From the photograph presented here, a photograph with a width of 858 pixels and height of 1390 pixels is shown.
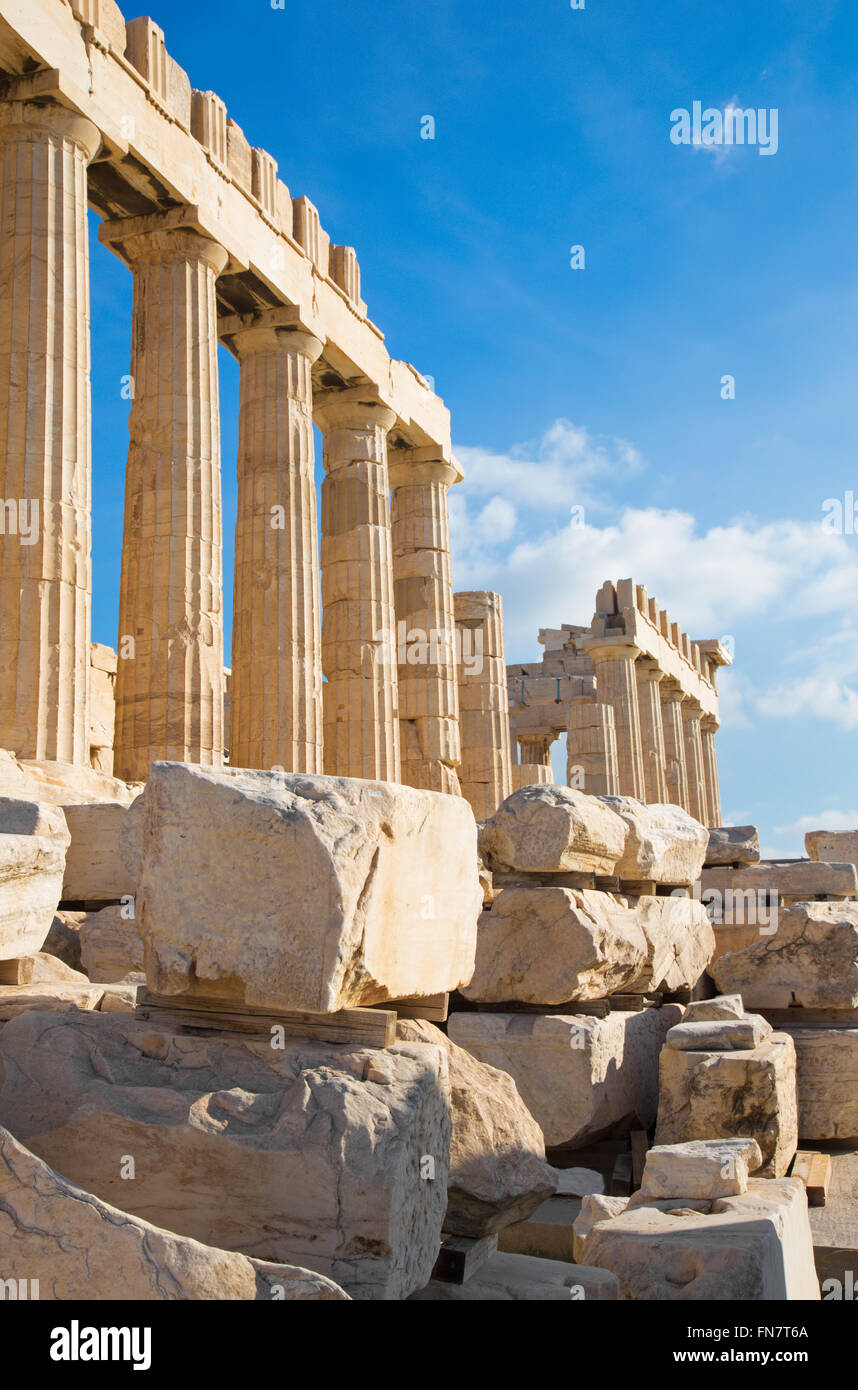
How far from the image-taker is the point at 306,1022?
3.84 metres

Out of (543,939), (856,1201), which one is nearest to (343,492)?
(543,939)

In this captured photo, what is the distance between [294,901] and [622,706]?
2662 cm

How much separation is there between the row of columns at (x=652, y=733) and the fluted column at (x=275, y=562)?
14.9 meters

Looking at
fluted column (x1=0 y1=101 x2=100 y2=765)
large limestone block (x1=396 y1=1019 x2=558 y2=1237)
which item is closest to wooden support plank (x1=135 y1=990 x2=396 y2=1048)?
large limestone block (x1=396 y1=1019 x2=558 y2=1237)

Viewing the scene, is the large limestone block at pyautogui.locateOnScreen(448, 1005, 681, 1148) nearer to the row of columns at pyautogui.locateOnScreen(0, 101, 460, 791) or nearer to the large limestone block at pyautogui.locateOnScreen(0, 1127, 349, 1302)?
the large limestone block at pyautogui.locateOnScreen(0, 1127, 349, 1302)

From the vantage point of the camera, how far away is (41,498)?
1086cm

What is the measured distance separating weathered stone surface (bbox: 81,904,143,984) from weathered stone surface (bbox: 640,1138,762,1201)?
10.8 feet

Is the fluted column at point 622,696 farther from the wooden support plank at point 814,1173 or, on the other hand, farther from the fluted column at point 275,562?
the wooden support plank at point 814,1173

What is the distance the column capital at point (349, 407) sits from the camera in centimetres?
1789

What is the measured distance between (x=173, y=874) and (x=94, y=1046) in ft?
2.06

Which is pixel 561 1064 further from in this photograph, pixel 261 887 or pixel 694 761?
pixel 694 761

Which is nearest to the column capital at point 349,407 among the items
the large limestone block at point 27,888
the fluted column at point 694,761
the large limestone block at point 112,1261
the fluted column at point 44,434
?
the fluted column at point 44,434

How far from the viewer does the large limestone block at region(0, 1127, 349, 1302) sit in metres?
2.72

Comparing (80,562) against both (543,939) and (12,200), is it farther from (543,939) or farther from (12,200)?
(543,939)
